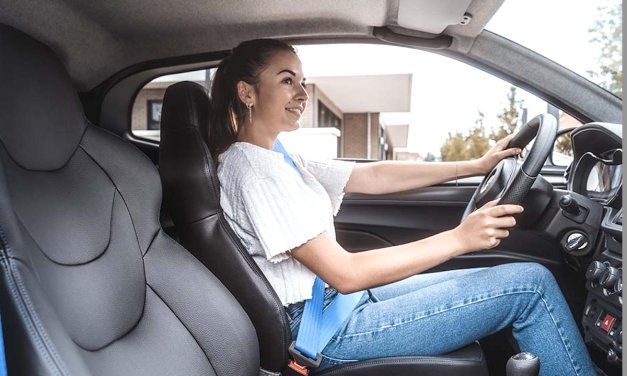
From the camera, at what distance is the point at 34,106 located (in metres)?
1.01

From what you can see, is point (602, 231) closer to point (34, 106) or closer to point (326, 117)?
point (34, 106)

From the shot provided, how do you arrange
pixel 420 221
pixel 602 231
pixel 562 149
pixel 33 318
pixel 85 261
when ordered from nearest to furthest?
pixel 33 318, pixel 85 261, pixel 602 231, pixel 562 149, pixel 420 221

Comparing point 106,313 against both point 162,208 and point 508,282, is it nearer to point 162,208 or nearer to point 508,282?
point 162,208

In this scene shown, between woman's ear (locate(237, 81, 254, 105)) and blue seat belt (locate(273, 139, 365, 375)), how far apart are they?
2.02 feet

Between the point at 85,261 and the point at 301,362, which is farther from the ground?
the point at 85,261

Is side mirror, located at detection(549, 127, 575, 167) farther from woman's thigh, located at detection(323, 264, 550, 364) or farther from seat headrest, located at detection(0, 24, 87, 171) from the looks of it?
seat headrest, located at detection(0, 24, 87, 171)

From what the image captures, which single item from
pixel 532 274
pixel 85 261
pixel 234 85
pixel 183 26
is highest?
pixel 183 26

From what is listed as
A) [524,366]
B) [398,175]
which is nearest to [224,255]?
[524,366]

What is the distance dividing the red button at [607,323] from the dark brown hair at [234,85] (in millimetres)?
1149

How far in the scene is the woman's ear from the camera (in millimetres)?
1687

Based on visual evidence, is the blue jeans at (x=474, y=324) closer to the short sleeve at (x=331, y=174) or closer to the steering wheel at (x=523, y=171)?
the steering wheel at (x=523, y=171)

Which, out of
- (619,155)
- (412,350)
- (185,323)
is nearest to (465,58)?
(619,155)

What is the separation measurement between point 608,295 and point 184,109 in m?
1.22

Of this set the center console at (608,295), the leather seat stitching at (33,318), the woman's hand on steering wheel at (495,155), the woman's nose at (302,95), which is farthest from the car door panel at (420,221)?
the leather seat stitching at (33,318)
